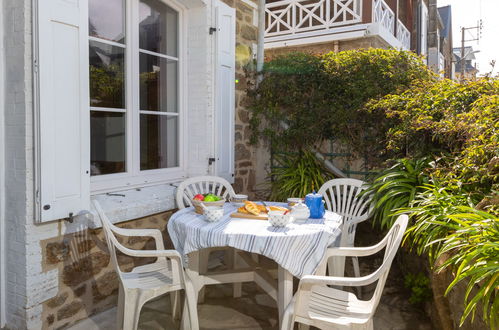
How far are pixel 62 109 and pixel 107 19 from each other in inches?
44.3

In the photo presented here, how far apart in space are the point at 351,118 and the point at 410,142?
0.99 metres

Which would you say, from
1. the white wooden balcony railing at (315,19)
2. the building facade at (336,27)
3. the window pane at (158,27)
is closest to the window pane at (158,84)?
the window pane at (158,27)

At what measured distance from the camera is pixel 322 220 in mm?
2791

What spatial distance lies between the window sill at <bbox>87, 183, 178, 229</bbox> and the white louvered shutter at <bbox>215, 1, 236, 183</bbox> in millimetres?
766

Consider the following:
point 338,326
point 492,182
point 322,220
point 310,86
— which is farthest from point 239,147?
point 338,326

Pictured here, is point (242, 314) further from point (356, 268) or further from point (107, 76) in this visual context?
point (107, 76)

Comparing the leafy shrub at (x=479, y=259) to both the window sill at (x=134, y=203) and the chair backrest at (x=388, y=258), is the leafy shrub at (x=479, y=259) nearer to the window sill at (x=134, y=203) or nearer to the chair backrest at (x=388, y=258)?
the chair backrest at (x=388, y=258)

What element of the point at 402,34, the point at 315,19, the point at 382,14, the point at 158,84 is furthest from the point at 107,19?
the point at 402,34

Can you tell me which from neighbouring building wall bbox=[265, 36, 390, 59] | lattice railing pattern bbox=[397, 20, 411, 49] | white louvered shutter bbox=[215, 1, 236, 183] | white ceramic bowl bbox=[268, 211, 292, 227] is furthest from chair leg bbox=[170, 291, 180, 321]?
lattice railing pattern bbox=[397, 20, 411, 49]

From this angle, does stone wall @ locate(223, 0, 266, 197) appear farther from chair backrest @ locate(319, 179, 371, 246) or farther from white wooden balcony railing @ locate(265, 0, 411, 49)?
white wooden balcony railing @ locate(265, 0, 411, 49)

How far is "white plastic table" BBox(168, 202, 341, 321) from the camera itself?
94.6 inches

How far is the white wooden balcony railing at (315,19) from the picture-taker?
8.65 metres

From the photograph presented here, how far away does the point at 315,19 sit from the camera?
952 centimetres

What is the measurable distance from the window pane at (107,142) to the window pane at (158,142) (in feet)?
0.83
